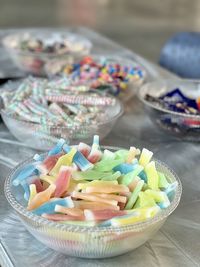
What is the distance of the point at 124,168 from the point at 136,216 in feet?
0.36

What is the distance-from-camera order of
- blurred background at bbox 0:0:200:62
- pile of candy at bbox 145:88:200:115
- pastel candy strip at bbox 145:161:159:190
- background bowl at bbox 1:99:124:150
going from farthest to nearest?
blurred background at bbox 0:0:200:62 → pile of candy at bbox 145:88:200:115 → background bowl at bbox 1:99:124:150 → pastel candy strip at bbox 145:161:159:190

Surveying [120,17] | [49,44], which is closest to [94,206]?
[49,44]

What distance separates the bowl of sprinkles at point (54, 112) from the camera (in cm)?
110

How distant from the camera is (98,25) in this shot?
5004 millimetres

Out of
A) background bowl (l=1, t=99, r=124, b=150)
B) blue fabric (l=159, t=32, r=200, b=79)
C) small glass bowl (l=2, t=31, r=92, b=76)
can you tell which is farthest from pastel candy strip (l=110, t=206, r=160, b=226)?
blue fabric (l=159, t=32, r=200, b=79)

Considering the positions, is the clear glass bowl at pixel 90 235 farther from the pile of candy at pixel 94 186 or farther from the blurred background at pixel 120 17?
the blurred background at pixel 120 17

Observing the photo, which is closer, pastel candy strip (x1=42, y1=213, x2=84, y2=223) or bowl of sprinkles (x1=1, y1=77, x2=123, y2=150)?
pastel candy strip (x1=42, y1=213, x2=84, y2=223)

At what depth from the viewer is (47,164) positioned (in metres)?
0.87

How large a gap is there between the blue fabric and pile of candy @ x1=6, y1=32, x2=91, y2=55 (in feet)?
1.16

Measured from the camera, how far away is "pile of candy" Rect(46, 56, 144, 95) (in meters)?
1.36

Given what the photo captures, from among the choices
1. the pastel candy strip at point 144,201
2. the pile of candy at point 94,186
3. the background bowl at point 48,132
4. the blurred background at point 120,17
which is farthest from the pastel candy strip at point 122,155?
the blurred background at point 120,17

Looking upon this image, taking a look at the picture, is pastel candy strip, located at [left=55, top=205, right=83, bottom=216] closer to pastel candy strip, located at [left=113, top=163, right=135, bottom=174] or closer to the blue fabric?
pastel candy strip, located at [left=113, top=163, right=135, bottom=174]

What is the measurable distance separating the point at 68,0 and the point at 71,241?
5738 mm

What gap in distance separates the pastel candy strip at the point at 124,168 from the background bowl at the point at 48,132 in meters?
0.25
